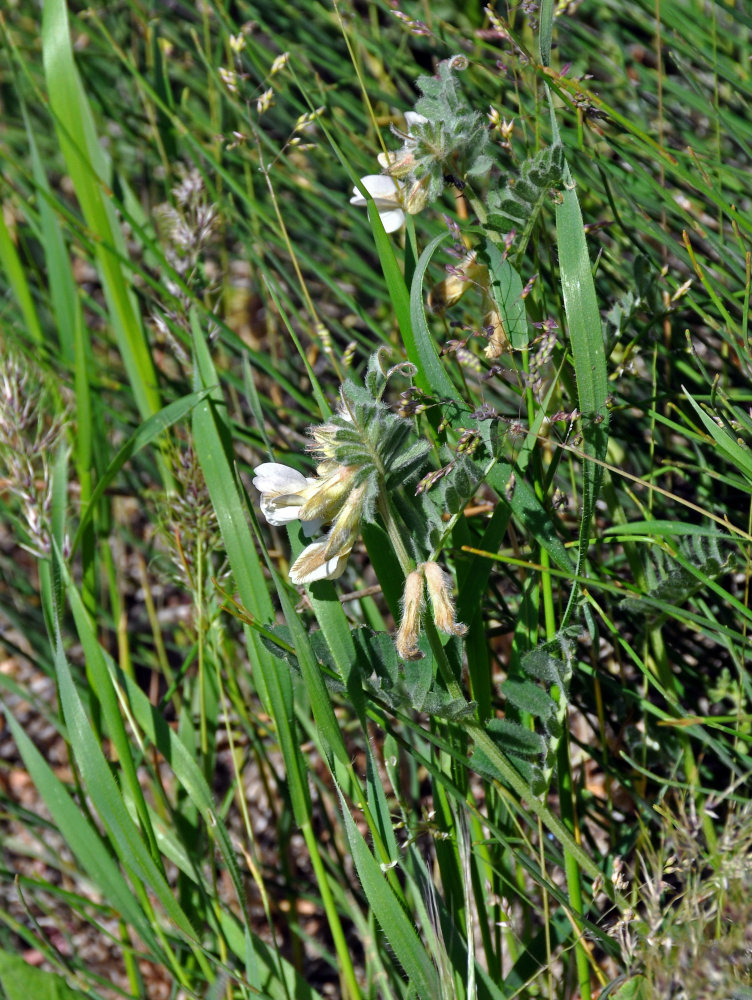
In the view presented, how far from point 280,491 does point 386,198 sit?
399 millimetres

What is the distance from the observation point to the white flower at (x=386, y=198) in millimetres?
1009

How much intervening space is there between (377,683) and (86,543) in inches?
24.1

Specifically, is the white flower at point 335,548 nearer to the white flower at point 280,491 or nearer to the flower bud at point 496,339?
the white flower at point 280,491

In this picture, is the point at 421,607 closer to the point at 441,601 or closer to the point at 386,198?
the point at 441,601

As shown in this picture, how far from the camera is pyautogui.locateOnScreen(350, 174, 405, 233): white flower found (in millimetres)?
1009

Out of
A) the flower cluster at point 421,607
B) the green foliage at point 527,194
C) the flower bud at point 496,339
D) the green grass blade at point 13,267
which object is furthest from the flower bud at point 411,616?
the green grass blade at point 13,267

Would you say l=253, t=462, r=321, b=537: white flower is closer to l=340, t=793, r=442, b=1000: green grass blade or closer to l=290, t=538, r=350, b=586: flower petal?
l=290, t=538, r=350, b=586: flower petal

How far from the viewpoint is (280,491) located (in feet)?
2.88

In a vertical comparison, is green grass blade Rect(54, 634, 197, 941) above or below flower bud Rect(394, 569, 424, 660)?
below

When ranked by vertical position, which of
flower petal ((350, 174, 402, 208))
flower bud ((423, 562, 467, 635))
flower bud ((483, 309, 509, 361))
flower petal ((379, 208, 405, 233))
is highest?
flower petal ((350, 174, 402, 208))

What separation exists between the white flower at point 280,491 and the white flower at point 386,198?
33 centimetres

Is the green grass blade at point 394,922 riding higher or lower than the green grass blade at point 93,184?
lower

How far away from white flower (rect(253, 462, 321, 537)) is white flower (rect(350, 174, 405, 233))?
331mm

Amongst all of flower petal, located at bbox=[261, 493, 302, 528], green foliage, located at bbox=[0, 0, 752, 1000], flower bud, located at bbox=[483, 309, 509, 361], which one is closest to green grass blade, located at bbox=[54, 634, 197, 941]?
green foliage, located at bbox=[0, 0, 752, 1000]
